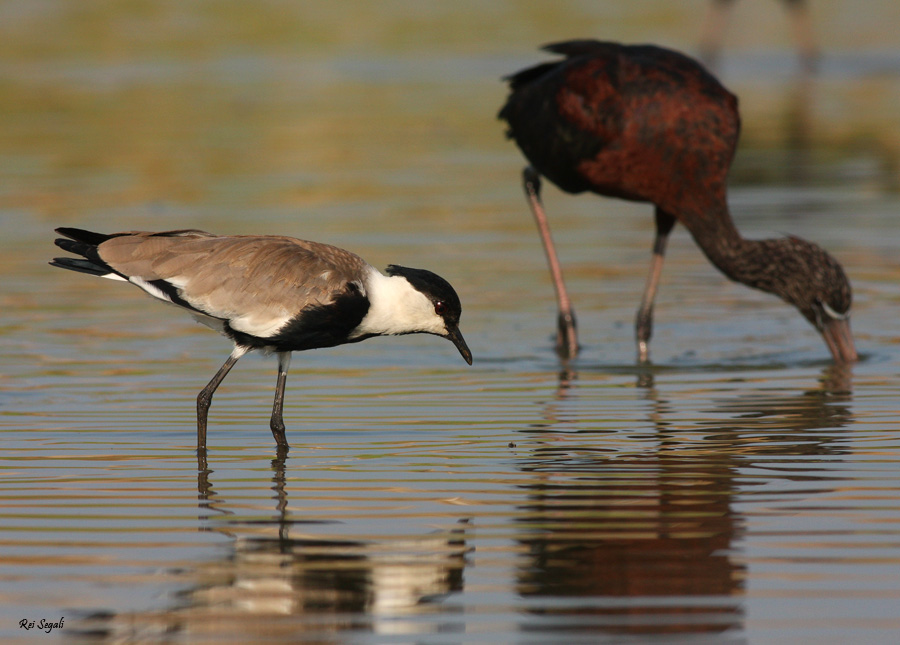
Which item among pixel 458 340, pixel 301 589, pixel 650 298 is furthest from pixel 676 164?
pixel 301 589

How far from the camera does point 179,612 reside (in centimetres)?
586

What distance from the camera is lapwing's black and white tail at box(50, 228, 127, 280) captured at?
8.55 m

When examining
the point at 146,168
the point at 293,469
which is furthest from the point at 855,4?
the point at 293,469

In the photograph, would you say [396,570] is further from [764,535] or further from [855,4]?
[855,4]

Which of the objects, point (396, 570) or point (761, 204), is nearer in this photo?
point (396, 570)

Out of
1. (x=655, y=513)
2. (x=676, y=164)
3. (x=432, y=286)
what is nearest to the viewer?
(x=655, y=513)

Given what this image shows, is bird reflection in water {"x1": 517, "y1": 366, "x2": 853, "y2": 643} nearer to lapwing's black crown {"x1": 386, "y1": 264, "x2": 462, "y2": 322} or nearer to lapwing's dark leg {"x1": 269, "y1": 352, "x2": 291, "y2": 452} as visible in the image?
lapwing's black crown {"x1": 386, "y1": 264, "x2": 462, "y2": 322}

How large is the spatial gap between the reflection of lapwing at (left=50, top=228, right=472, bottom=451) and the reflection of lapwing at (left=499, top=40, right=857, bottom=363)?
3.13 m

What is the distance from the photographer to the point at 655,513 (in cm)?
710

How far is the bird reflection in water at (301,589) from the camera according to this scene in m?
5.72

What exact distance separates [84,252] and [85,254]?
0.02 meters

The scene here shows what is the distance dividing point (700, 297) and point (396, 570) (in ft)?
24.9

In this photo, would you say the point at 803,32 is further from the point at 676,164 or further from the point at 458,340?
the point at 458,340

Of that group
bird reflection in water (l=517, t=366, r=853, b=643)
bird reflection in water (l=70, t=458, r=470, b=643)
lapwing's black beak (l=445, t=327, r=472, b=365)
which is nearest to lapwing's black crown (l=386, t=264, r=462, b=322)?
lapwing's black beak (l=445, t=327, r=472, b=365)
